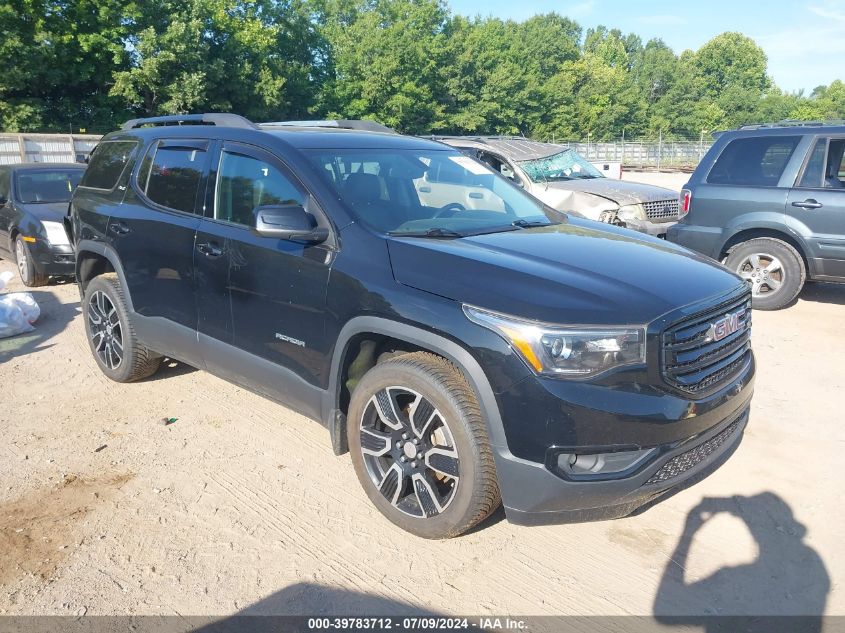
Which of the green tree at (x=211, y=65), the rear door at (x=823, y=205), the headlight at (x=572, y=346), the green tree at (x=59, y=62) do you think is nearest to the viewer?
the headlight at (x=572, y=346)

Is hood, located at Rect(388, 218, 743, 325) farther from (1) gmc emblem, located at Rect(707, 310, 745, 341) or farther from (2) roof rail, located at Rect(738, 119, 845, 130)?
(2) roof rail, located at Rect(738, 119, 845, 130)

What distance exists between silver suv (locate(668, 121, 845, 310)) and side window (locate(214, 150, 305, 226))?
5.65m

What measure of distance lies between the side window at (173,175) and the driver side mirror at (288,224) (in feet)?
3.74

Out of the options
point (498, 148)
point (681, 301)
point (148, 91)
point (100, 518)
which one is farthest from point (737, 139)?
point (148, 91)

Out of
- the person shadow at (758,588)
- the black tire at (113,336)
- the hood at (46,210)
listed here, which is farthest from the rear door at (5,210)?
the person shadow at (758,588)

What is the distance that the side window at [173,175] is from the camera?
13.9 ft

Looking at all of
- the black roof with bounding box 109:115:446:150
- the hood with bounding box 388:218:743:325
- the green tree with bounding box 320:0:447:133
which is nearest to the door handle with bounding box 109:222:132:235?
the black roof with bounding box 109:115:446:150

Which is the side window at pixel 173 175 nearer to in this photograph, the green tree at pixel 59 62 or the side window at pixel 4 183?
the side window at pixel 4 183

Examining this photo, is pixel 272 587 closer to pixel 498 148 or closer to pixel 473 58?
pixel 498 148

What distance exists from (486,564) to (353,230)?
1.72 metres

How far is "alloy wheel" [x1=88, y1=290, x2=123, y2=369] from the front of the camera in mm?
5051

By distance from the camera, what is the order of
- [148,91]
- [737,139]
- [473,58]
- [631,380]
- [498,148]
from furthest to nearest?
[473,58], [148,91], [498,148], [737,139], [631,380]

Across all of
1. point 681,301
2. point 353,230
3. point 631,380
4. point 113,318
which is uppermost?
point 353,230

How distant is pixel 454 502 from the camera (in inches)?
117
